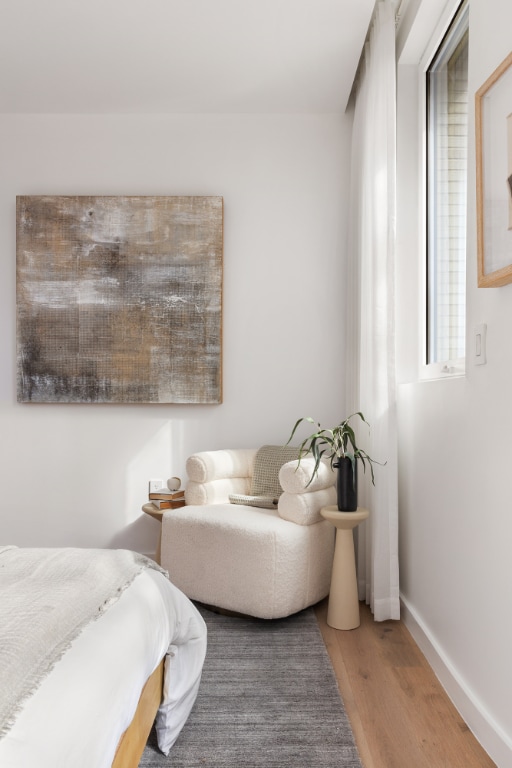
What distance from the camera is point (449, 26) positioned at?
2.55 meters

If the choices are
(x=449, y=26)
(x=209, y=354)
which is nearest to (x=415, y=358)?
(x=209, y=354)

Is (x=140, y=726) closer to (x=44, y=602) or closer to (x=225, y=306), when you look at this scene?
(x=44, y=602)

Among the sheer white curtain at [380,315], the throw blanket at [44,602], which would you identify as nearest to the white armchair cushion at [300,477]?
the sheer white curtain at [380,315]

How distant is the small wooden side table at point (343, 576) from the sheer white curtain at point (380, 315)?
0.36 feet

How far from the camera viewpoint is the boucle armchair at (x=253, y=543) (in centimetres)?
264

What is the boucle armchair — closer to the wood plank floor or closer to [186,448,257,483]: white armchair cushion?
[186,448,257,483]: white armchair cushion

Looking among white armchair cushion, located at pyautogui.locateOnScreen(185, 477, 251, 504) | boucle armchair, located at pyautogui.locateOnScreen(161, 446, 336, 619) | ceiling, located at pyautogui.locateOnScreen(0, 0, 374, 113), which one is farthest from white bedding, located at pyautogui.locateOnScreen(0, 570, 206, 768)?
ceiling, located at pyautogui.locateOnScreen(0, 0, 374, 113)

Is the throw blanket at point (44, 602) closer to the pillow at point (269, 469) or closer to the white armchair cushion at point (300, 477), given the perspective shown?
the white armchair cushion at point (300, 477)

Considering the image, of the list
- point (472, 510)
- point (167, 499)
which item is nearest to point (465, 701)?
point (472, 510)

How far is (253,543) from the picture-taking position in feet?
8.71

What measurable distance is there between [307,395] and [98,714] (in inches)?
105

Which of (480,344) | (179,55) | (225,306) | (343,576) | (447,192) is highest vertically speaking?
(179,55)

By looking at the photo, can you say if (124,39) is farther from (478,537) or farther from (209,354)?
(478,537)

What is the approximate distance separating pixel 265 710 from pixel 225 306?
218 cm
